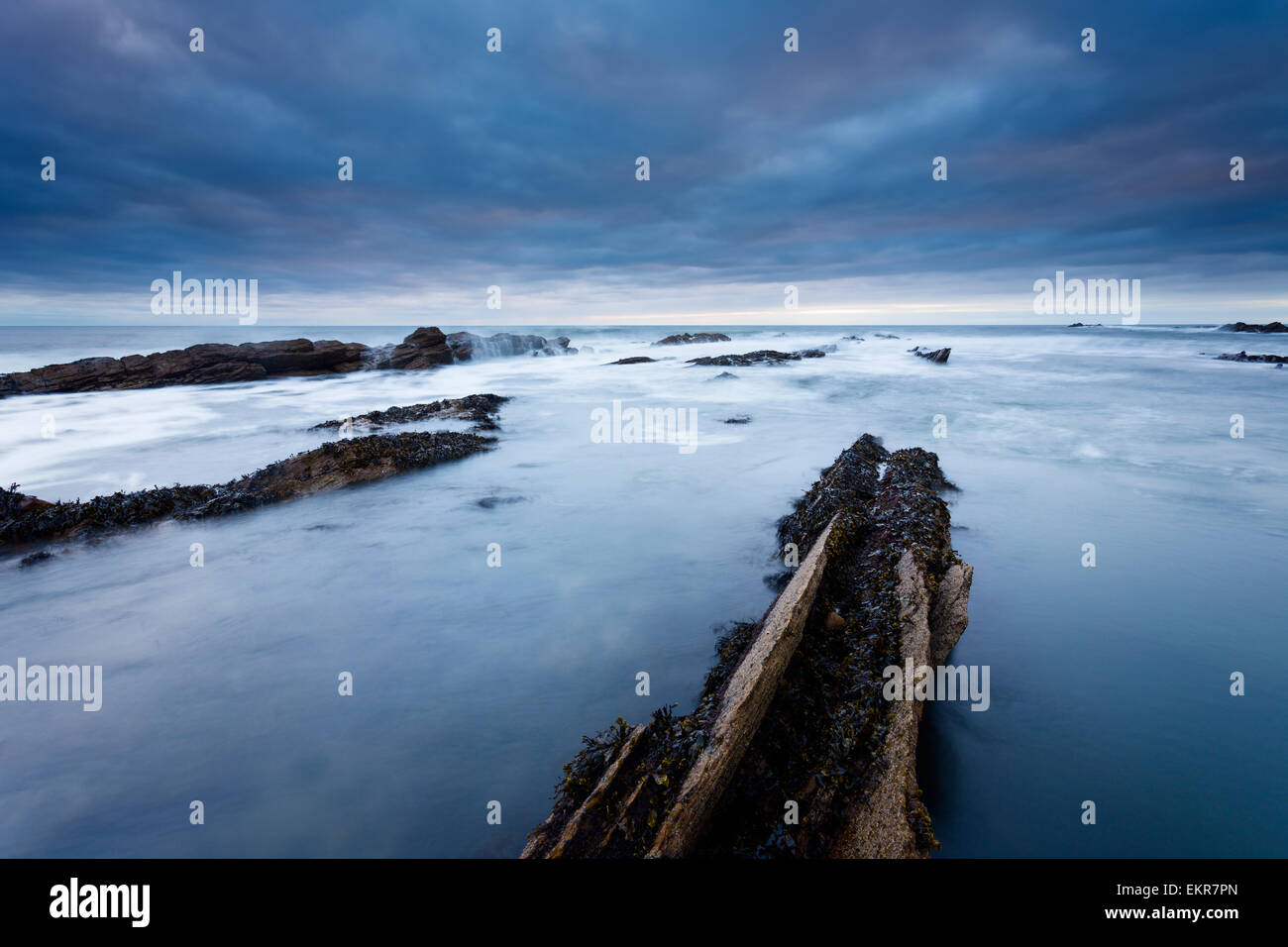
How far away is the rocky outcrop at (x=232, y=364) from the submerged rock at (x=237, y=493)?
71.6 ft

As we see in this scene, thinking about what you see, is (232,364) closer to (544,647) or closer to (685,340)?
(544,647)

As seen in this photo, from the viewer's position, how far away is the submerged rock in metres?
7.66

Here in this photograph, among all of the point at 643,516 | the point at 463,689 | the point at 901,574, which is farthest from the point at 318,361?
the point at 901,574

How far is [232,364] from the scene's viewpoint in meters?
26.8

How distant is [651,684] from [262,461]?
486 inches

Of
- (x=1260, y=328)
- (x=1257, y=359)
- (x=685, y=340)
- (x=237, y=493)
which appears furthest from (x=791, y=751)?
(x=1260, y=328)

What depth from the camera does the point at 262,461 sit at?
40.2 feet

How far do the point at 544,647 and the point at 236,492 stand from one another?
24.5 ft

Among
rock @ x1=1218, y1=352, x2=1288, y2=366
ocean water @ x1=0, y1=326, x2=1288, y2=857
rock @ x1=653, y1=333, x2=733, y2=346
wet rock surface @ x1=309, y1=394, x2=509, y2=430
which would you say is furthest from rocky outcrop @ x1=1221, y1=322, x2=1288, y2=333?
wet rock surface @ x1=309, y1=394, x2=509, y2=430

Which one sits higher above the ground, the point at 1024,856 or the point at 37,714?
the point at 37,714

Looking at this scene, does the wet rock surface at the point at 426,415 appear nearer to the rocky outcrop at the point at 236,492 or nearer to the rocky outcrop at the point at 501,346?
the rocky outcrop at the point at 236,492

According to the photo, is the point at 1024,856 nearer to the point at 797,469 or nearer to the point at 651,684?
the point at 651,684

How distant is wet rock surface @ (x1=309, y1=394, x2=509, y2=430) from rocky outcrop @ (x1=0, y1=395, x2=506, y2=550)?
11.0 feet

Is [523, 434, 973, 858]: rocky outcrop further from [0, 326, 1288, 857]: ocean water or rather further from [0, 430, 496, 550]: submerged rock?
[0, 430, 496, 550]: submerged rock
